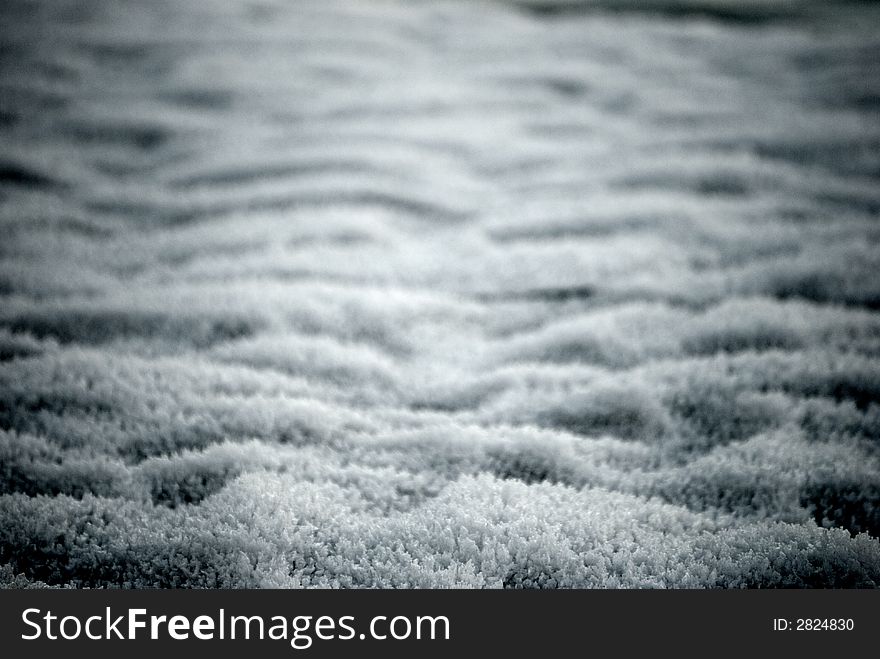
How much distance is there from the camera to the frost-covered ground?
109cm

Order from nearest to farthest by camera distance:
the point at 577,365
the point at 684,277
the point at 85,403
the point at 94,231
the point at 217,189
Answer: the point at 85,403 < the point at 577,365 < the point at 684,277 < the point at 94,231 < the point at 217,189

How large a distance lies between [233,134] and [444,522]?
6.69 ft

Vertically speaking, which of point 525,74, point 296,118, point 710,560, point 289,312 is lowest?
point 710,560

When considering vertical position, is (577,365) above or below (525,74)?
below

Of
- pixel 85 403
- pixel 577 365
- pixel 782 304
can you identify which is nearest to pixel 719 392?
pixel 577 365

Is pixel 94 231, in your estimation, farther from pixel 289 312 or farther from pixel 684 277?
pixel 684 277

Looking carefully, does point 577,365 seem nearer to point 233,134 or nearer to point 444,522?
point 444,522

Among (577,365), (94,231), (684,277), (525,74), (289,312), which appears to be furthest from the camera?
(525,74)

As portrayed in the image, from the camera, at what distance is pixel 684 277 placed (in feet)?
6.15

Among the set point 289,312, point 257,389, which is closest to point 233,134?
point 289,312

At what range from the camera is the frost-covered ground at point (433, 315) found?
1.09m

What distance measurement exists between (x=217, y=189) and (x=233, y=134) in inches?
17.3

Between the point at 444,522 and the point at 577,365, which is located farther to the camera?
the point at 577,365

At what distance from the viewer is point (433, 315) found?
5.85 ft
